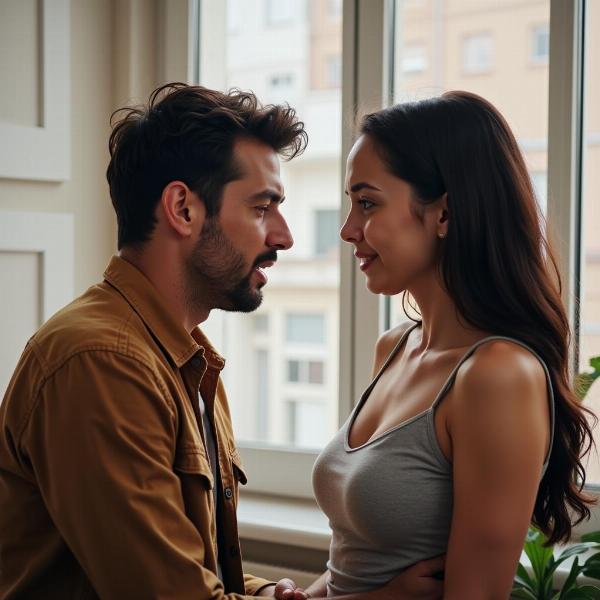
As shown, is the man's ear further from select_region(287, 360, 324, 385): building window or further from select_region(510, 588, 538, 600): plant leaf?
select_region(287, 360, 324, 385): building window

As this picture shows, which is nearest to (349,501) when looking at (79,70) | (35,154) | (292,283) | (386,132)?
(386,132)

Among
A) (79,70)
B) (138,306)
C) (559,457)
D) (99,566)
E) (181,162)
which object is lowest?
(99,566)

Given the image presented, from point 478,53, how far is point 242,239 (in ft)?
5.68

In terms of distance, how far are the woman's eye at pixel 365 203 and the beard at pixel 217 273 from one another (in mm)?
195

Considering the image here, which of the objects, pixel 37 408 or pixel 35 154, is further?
pixel 35 154

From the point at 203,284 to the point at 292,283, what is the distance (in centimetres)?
437

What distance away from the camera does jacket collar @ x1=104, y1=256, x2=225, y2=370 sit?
1.40 meters

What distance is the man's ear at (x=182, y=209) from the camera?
4.72ft

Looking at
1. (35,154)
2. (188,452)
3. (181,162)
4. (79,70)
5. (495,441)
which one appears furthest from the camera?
(79,70)

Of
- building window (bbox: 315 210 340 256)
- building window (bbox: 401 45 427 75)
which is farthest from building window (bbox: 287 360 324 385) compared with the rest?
building window (bbox: 401 45 427 75)

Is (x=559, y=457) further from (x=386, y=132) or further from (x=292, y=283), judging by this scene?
(x=292, y=283)

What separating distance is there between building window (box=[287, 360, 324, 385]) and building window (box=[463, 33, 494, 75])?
120 inches

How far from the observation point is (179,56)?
237 centimetres

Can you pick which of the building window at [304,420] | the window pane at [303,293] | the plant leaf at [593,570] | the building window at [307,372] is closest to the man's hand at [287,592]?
the plant leaf at [593,570]
